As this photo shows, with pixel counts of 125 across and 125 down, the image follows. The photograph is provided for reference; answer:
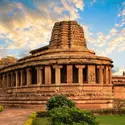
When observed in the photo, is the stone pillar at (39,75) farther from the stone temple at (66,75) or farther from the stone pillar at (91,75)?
the stone pillar at (91,75)

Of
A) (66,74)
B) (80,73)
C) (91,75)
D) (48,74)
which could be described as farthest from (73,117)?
(66,74)

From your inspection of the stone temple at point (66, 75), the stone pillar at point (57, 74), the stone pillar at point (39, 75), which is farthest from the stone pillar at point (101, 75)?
the stone pillar at point (39, 75)

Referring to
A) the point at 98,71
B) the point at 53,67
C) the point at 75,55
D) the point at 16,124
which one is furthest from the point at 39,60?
the point at 16,124

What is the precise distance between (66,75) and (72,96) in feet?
14.8

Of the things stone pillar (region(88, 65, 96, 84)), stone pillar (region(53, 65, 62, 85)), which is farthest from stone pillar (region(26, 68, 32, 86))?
stone pillar (region(88, 65, 96, 84))

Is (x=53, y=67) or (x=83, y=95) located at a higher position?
(x=53, y=67)

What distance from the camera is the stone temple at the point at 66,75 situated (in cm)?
2942

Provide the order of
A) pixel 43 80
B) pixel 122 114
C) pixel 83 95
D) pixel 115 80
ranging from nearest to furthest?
1. pixel 122 114
2. pixel 83 95
3. pixel 43 80
4. pixel 115 80

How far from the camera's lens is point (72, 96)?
28500 mm

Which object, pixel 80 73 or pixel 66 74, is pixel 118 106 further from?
pixel 66 74

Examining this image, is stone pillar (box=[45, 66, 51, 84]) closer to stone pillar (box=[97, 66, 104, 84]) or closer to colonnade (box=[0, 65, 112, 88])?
colonnade (box=[0, 65, 112, 88])

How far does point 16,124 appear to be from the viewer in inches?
632

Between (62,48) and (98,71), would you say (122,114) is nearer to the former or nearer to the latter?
(98,71)

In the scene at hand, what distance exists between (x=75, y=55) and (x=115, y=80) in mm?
10621
